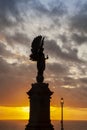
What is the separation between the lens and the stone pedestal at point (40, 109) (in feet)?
119

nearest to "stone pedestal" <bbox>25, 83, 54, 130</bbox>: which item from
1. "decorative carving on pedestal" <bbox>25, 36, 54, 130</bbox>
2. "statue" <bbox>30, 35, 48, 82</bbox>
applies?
"decorative carving on pedestal" <bbox>25, 36, 54, 130</bbox>

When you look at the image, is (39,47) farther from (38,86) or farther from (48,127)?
(48,127)

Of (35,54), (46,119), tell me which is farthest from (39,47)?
(46,119)

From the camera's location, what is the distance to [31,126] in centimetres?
3619

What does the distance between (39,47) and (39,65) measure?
1534mm

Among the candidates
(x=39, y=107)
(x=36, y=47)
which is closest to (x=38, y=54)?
(x=36, y=47)

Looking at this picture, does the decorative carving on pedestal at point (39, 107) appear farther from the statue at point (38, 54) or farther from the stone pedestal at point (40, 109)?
the statue at point (38, 54)

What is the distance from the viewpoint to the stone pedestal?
119ft

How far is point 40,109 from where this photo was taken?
36156 mm

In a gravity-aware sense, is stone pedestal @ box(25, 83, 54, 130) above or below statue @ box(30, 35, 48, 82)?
below

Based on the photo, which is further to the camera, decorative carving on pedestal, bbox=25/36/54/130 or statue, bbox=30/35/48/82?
statue, bbox=30/35/48/82

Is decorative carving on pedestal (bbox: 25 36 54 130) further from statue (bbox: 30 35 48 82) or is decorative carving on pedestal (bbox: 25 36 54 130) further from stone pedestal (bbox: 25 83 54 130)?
statue (bbox: 30 35 48 82)

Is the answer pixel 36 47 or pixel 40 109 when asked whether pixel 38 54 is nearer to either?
pixel 36 47

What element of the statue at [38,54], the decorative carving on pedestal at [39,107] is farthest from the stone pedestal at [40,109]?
the statue at [38,54]
